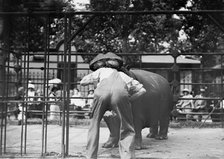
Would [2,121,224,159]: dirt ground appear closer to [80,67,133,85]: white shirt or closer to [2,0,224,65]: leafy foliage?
[80,67,133,85]: white shirt

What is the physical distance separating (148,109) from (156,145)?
0.67m

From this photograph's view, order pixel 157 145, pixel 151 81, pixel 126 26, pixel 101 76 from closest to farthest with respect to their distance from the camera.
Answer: pixel 101 76
pixel 157 145
pixel 151 81
pixel 126 26

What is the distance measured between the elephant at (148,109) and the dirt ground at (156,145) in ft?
0.77

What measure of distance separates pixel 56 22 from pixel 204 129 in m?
4.61

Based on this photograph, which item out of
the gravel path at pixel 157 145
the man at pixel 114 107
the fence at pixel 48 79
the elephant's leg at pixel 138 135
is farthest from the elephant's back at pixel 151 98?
the man at pixel 114 107

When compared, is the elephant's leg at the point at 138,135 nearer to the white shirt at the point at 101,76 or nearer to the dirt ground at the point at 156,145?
the dirt ground at the point at 156,145

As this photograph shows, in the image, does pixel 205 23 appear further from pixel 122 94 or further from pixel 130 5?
pixel 122 94

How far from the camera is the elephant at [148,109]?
6.57 metres

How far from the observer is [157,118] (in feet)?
25.5

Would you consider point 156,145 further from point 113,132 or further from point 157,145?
point 113,132

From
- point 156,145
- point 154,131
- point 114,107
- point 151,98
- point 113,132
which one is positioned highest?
point 151,98

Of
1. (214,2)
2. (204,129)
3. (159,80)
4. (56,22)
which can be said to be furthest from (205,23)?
(56,22)

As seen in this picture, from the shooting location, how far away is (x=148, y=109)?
716cm

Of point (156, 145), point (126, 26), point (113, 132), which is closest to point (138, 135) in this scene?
point (113, 132)
